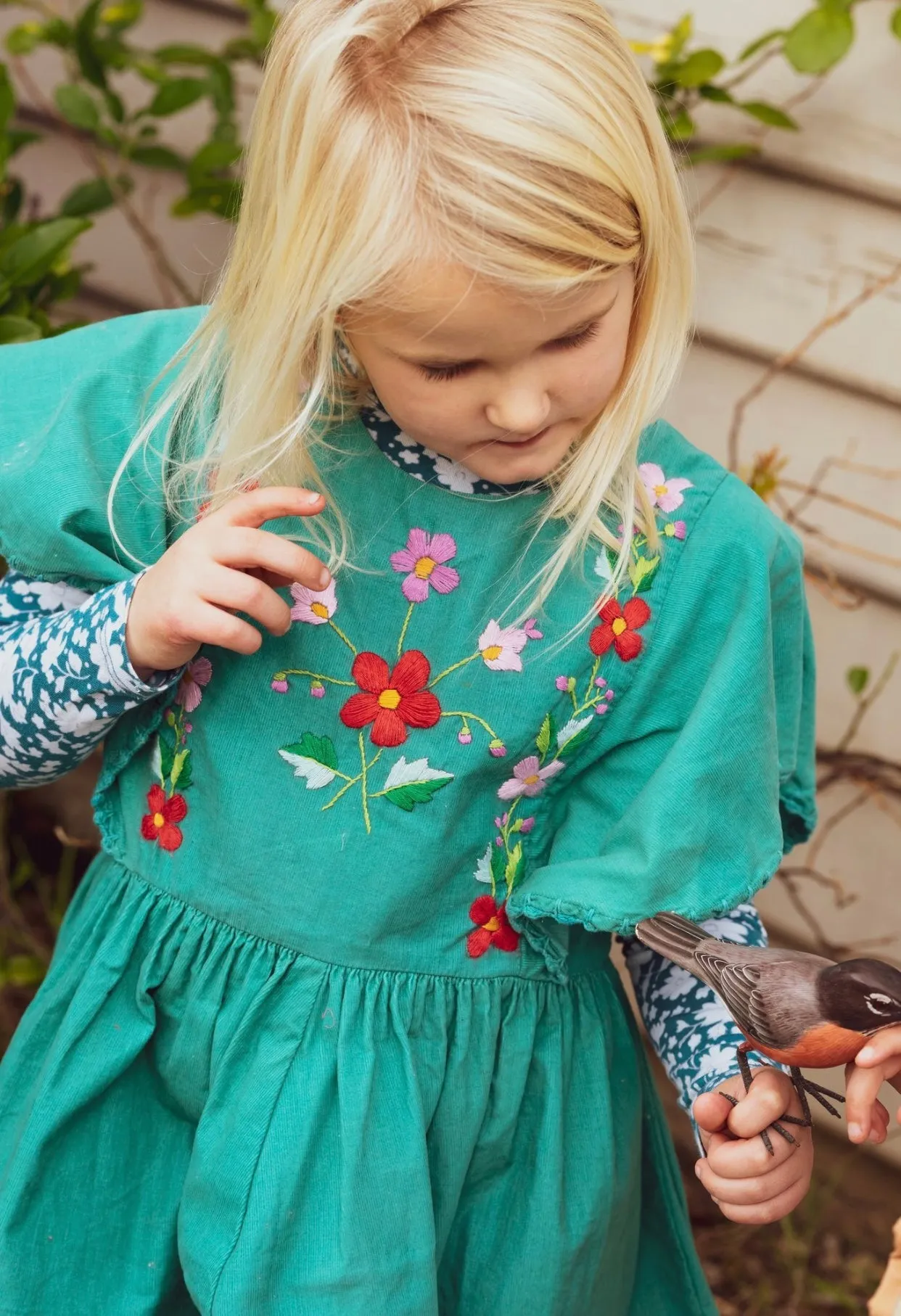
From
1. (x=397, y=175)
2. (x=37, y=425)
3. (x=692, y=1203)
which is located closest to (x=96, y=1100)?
(x=37, y=425)

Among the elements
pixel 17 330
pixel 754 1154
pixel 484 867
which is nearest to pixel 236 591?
pixel 484 867

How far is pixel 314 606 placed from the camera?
41.5 inches

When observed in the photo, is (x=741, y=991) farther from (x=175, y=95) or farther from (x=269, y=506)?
(x=175, y=95)

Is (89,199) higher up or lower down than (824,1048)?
higher up

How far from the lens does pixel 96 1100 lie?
1101mm

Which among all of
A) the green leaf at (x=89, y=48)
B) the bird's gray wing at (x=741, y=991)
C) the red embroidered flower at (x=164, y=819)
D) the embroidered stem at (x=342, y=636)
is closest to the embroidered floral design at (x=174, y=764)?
the red embroidered flower at (x=164, y=819)

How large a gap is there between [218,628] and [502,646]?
252mm

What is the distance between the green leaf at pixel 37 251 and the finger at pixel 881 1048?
1243mm

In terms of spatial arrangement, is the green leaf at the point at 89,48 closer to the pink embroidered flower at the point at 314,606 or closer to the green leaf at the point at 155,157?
the green leaf at the point at 155,157

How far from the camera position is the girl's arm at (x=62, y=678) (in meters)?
0.99

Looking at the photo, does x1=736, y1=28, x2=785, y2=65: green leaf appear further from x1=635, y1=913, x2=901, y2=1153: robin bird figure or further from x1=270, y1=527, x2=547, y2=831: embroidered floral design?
x1=635, y1=913, x2=901, y2=1153: robin bird figure

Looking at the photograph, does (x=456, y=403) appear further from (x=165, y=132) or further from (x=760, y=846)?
(x=165, y=132)

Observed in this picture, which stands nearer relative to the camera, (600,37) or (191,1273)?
(600,37)

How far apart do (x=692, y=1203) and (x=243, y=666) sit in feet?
4.88
